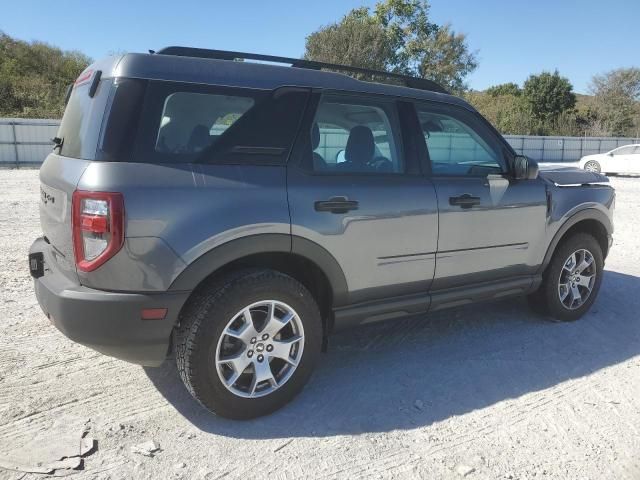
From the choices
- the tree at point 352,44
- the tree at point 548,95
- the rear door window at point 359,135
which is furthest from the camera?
the tree at point 548,95

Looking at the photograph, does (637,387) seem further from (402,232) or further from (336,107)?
(336,107)

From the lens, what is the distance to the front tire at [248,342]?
2.74 metres

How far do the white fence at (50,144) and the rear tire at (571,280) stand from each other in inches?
88.1

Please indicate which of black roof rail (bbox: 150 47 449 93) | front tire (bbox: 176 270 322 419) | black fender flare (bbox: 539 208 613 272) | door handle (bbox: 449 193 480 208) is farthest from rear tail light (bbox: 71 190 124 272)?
black fender flare (bbox: 539 208 613 272)

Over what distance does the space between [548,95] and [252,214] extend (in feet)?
179

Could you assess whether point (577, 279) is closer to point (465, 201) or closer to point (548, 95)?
point (465, 201)

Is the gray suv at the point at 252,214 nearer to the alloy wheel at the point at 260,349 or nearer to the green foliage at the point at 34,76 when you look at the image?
the alloy wheel at the point at 260,349

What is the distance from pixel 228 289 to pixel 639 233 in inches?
322

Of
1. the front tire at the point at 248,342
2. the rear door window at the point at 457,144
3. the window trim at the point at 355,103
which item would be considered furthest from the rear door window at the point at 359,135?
the front tire at the point at 248,342

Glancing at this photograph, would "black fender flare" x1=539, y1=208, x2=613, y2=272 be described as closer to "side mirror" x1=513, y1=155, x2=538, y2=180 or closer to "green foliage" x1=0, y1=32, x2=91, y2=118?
"side mirror" x1=513, y1=155, x2=538, y2=180

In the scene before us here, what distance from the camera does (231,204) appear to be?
107 inches

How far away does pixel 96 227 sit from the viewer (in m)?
2.49

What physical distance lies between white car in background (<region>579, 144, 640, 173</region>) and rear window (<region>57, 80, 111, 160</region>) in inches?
882

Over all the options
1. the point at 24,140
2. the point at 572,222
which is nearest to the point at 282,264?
the point at 572,222
